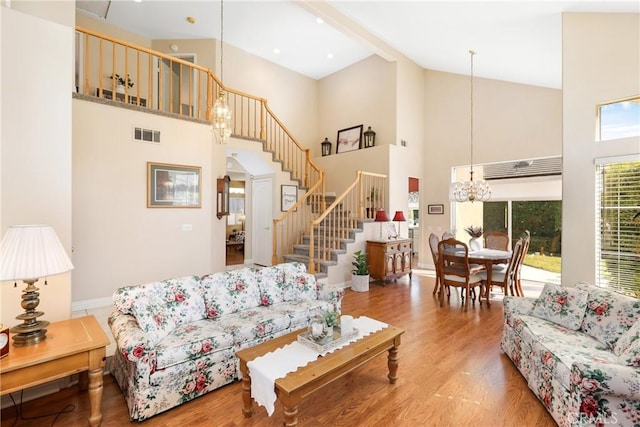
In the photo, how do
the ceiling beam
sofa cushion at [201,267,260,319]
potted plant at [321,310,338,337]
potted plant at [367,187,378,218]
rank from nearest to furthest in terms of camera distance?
Answer: 1. potted plant at [321,310,338,337]
2. sofa cushion at [201,267,260,319]
3. the ceiling beam
4. potted plant at [367,187,378,218]

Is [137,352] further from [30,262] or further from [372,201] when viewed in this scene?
[372,201]

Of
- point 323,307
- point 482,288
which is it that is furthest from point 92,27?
point 482,288

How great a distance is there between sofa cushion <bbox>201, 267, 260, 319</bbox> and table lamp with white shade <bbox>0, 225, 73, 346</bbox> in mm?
1197

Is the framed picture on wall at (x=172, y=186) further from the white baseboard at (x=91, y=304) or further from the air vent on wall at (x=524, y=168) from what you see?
the air vent on wall at (x=524, y=168)

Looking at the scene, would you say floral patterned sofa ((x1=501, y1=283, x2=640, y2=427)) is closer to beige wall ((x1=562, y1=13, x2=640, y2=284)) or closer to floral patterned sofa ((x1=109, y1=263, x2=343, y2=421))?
beige wall ((x1=562, y1=13, x2=640, y2=284))

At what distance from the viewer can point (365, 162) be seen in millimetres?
7324

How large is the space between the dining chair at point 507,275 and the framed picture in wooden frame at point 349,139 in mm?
4243

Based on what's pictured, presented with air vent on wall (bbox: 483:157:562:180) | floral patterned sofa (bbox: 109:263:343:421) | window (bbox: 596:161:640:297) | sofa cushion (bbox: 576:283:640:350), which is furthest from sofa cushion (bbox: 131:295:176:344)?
air vent on wall (bbox: 483:157:562:180)

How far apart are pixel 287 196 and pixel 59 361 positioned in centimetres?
533

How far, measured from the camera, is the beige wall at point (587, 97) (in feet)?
11.5

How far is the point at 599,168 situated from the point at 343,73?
20.5 ft

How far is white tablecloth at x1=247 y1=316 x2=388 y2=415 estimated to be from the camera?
1.90m

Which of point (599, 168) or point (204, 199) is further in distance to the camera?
point (204, 199)

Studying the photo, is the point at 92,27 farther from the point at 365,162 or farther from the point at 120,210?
the point at 365,162
